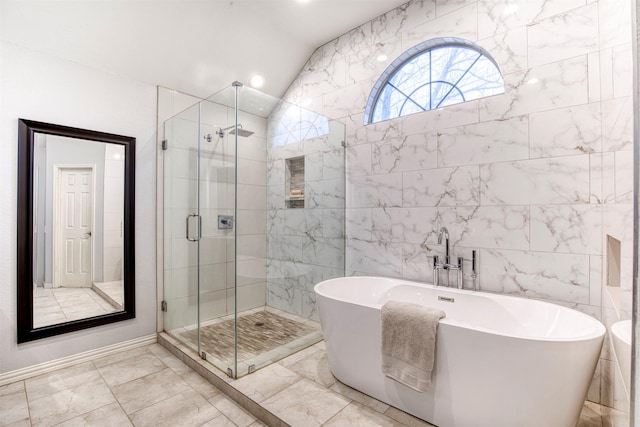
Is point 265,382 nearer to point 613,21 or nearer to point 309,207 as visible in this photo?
point 309,207

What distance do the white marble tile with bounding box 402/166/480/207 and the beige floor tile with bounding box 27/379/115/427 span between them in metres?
2.64

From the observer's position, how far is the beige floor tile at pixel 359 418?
165cm

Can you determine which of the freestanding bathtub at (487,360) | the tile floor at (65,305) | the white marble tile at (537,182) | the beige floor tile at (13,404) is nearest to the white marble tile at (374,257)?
the freestanding bathtub at (487,360)

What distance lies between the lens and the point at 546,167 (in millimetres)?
1998

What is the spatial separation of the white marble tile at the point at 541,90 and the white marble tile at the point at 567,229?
0.68 m

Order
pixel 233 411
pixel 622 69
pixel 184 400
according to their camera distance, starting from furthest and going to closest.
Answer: pixel 184 400, pixel 233 411, pixel 622 69

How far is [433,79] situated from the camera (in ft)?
8.64

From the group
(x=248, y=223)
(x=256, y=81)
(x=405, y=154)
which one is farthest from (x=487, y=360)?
(x=256, y=81)

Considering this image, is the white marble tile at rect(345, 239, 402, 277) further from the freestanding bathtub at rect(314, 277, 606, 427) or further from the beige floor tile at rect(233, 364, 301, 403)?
the beige floor tile at rect(233, 364, 301, 403)

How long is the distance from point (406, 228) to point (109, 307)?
271 centimetres

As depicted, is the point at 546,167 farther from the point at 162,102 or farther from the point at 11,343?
the point at 11,343

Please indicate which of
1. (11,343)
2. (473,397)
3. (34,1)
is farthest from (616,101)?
(11,343)

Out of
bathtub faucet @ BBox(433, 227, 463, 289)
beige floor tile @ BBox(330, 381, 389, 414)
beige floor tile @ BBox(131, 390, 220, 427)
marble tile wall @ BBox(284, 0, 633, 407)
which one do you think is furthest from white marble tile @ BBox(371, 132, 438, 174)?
beige floor tile @ BBox(131, 390, 220, 427)

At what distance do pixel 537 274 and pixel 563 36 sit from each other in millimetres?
1561
